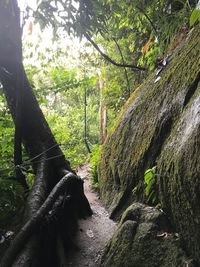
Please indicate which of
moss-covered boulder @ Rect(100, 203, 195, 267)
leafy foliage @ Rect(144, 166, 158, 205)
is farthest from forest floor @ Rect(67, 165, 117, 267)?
leafy foliage @ Rect(144, 166, 158, 205)

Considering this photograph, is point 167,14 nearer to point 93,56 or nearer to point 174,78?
point 174,78

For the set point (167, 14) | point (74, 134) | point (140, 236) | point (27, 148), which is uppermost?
point (167, 14)

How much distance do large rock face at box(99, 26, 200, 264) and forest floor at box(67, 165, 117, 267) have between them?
1.01ft

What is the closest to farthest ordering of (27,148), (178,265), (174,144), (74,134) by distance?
(178,265), (174,144), (27,148), (74,134)

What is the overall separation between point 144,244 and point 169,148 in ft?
4.01

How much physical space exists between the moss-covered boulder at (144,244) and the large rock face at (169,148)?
15 centimetres

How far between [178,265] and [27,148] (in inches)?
149

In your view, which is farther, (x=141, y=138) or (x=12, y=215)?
(x=141, y=138)

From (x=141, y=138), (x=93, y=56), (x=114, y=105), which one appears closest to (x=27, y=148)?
(x=141, y=138)

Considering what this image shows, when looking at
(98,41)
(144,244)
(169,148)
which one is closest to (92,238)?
(144,244)

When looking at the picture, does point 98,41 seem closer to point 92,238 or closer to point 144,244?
point 92,238

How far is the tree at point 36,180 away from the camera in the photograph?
3977 millimetres

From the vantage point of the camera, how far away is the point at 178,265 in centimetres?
317

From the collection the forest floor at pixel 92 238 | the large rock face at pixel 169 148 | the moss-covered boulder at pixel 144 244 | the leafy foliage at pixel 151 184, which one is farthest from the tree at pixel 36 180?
the leafy foliage at pixel 151 184
